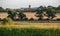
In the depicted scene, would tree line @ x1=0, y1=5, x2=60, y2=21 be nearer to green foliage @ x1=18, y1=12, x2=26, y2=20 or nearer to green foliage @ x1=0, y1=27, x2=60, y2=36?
green foliage @ x1=18, y1=12, x2=26, y2=20

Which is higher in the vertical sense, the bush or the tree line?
the bush

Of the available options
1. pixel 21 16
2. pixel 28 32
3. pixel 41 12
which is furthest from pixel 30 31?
pixel 41 12

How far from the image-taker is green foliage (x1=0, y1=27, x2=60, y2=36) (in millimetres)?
10719

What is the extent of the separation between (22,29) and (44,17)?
23.8 m

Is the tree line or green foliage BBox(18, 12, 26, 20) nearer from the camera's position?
green foliage BBox(18, 12, 26, 20)

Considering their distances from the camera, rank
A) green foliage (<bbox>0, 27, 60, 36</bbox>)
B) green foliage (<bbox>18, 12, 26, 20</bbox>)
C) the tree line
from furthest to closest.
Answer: the tree line < green foliage (<bbox>18, 12, 26, 20</bbox>) < green foliage (<bbox>0, 27, 60, 36</bbox>)

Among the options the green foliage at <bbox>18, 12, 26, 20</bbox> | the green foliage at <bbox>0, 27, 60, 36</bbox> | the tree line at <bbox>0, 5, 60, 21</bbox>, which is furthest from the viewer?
the tree line at <bbox>0, 5, 60, 21</bbox>

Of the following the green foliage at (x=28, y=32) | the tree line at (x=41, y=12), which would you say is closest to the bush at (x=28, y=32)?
the green foliage at (x=28, y=32)

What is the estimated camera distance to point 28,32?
10805mm

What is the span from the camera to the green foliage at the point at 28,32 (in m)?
10.7

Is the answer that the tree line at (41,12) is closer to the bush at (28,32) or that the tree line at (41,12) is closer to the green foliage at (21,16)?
the green foliage at (21,16)

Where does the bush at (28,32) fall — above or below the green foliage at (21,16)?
above

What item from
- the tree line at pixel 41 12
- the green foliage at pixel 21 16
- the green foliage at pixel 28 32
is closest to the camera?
the green foliage at pixel 28 32

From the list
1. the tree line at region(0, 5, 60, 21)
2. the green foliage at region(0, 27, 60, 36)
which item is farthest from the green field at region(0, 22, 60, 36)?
the tree line at region(0, 5, 60, 21)
